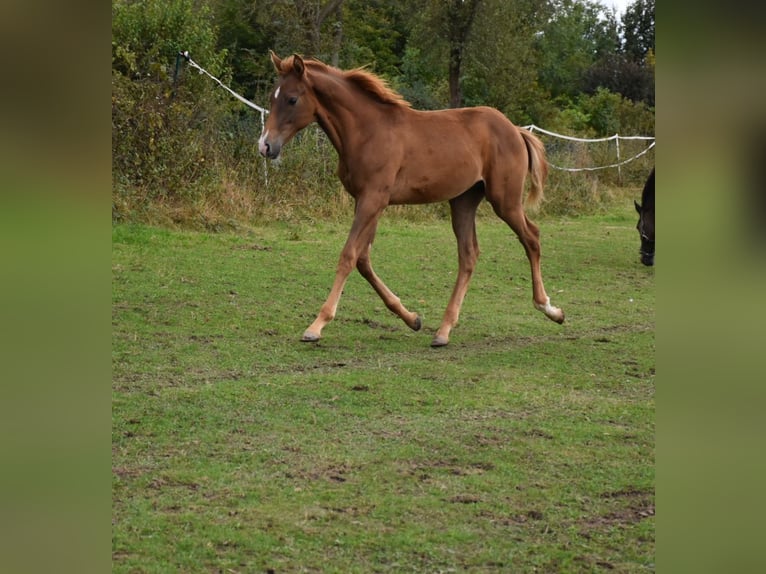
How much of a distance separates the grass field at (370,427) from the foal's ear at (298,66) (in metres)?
2.08

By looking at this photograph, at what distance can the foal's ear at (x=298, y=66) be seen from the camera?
7370 mm

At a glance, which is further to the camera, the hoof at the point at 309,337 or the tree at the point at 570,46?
the tree at the point at 570,46

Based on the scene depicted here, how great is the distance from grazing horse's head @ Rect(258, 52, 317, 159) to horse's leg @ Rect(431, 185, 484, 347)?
5.32 ft

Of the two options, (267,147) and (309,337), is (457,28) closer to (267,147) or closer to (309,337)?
(267,147)

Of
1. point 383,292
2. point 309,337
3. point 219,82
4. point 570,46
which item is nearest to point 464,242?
point 383,292

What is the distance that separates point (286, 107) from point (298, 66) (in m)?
0.33

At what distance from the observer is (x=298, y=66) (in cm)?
748

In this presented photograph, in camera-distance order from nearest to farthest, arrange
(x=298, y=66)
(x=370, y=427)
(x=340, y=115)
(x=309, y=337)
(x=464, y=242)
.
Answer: (x=370, y=427)
(x=309, y=337)
(x=298, y=66)
(x=340, y=115)
(x=464, y=242)

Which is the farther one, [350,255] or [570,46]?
[570,46]

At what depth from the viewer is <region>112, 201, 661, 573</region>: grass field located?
3.32 m

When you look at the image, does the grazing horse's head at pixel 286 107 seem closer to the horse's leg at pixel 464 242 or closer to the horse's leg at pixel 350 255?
the horse's leg at pixel 350 255

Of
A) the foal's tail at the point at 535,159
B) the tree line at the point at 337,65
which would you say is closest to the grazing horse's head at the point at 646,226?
the tree line at the point at 337,65
